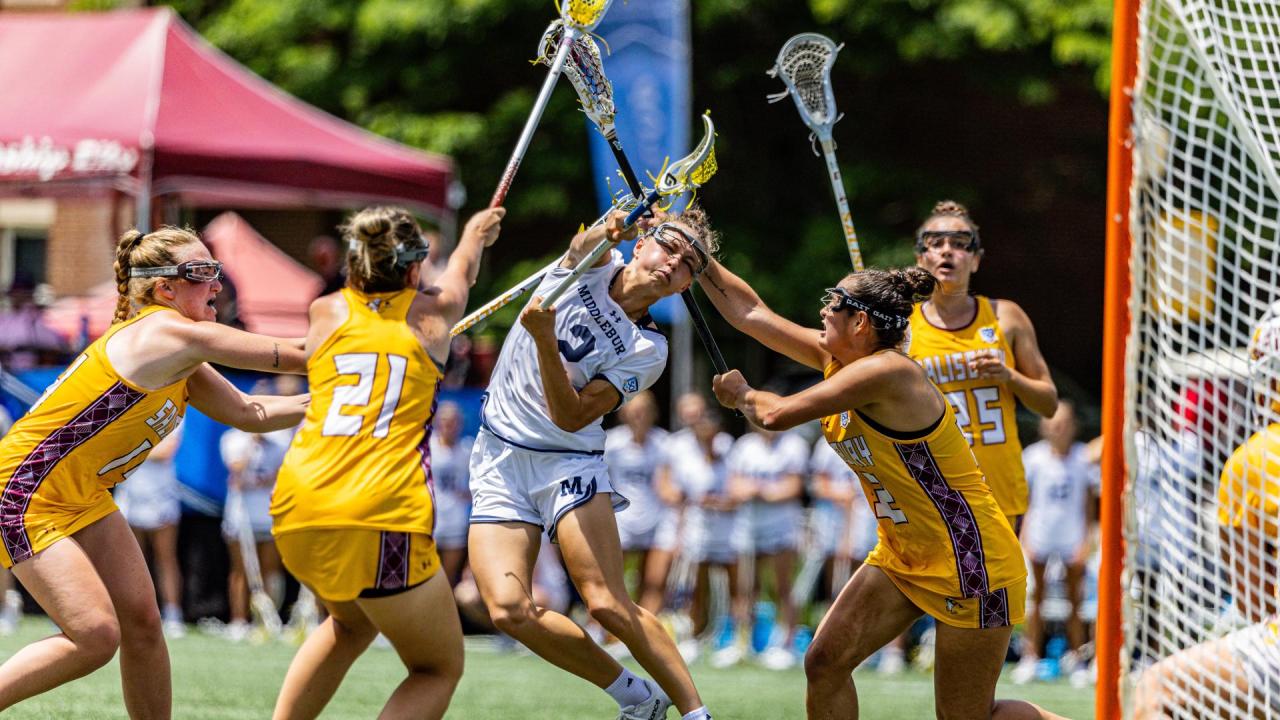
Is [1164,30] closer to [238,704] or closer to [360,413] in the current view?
[360,413]

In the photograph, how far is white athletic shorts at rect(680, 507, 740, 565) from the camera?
1180cm

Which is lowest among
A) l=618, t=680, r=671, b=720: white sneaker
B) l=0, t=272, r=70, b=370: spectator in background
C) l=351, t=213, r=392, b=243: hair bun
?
l=0, t=272, r=70, b=370: spectator in background

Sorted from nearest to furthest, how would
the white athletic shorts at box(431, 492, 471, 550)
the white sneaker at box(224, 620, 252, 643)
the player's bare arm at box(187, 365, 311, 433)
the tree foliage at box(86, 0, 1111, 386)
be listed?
1. the player's bare arm at box(187, 365, 311, 433)
2. the white sneaker at box(224, 620, 252, 643)
3. the white athletic shorts at box(431, 492, 471, 550)
4. the tree foliage at box(86, 0, 1111, 386)

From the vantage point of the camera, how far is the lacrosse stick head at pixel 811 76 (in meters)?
6.66

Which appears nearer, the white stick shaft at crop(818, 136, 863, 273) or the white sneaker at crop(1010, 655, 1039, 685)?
the white stick shaft at crop(818, 136, 863, 273)

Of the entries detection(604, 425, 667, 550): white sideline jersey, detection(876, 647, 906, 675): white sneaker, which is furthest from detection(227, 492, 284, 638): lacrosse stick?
detection(876, 647, 906, 675): white sneaker

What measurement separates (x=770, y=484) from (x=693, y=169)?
6373 mm

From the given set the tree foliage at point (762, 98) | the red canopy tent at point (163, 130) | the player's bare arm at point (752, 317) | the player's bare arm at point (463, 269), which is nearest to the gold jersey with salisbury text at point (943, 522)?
the player's bare arm at point (752, 317)

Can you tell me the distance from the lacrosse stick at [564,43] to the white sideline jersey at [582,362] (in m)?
0.43

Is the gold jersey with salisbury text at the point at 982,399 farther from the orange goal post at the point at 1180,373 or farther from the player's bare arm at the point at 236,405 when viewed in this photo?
the player's bare arm at the point at 236,405

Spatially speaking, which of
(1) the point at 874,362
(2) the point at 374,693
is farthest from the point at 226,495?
(1) the point at 874,362

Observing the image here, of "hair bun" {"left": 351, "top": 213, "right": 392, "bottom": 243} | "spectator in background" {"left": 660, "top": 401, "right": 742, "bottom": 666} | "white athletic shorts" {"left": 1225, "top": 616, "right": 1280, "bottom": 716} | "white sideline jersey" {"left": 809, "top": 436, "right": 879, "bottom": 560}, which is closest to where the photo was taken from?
"white athletic shorts" {"left": 1225, "top": 616, "right": 1280, "bottom": 716}

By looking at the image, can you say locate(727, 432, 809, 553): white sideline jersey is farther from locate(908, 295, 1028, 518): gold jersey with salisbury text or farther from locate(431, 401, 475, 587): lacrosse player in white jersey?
locate(908, 295, 1028, 518): gold jersey with salisbury text

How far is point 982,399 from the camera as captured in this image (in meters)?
6.61
